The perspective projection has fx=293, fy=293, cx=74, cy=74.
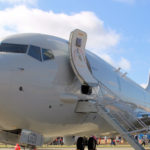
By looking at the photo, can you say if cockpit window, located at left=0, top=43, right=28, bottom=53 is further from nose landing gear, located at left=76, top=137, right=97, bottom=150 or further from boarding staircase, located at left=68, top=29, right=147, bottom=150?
nose landing gear, located at left=76, top=137, right=97, bottom=150

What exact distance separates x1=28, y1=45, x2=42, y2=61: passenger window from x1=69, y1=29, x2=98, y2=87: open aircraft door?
119 cm

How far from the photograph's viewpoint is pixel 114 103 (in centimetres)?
1293

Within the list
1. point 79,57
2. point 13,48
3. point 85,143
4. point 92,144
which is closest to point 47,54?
point 13,48

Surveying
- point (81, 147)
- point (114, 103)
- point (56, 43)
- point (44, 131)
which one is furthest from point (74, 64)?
point (81, 147)

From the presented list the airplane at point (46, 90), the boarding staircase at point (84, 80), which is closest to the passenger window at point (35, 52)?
the airplane at point (46, 90)

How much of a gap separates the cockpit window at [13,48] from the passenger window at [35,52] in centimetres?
19

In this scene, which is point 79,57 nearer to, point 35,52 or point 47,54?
point 47,54

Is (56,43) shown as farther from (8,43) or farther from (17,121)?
(17,121)

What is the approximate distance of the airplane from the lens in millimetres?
8758

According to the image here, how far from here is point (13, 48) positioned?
9688mm

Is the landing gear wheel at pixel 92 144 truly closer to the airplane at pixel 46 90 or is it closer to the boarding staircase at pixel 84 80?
the airplane at pixel 46 90

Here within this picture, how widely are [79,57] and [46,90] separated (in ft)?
6.61

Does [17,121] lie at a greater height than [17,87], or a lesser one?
lesser

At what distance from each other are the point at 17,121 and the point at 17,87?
3.77 ft
